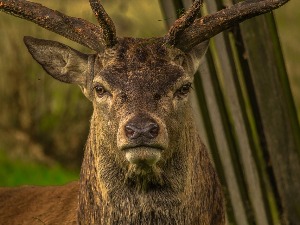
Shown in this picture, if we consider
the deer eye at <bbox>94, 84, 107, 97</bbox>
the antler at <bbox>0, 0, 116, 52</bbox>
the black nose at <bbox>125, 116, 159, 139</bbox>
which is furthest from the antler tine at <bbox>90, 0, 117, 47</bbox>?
the black nose at <bbox>125, 116, 159, 139</bbox>

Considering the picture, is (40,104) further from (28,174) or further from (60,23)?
(60,23)

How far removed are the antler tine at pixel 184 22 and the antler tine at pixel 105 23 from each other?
431mm

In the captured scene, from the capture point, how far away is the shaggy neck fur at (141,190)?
7984mm

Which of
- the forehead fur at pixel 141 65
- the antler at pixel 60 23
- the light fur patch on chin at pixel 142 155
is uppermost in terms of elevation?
the antler at pixel 60 23

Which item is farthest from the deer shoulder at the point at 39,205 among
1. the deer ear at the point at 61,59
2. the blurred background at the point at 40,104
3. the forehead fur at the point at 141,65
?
the blurred background at the point at 40,104

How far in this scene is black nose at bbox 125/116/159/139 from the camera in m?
7.29

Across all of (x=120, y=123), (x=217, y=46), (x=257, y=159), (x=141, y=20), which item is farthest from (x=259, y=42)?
(x=141, y=20)

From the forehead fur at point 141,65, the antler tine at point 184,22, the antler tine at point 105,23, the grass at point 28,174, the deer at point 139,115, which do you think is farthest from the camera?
the grass at point 28,174

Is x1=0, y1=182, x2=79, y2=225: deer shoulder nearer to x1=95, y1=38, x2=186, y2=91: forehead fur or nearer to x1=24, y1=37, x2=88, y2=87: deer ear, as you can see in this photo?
x1=24, y1=37, x2=88, y2=87: deer ear

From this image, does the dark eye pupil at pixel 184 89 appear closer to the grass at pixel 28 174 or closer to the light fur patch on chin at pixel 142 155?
the light fur patch on chin at pixel 142 155

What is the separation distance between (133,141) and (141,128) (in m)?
0.11

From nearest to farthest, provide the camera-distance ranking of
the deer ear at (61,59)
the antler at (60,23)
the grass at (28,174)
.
A: the antler at (60,23)
the deer ear at (61,59)
the grass at (28,174)

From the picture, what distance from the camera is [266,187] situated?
11383 mm

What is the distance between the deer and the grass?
18.8 feet
